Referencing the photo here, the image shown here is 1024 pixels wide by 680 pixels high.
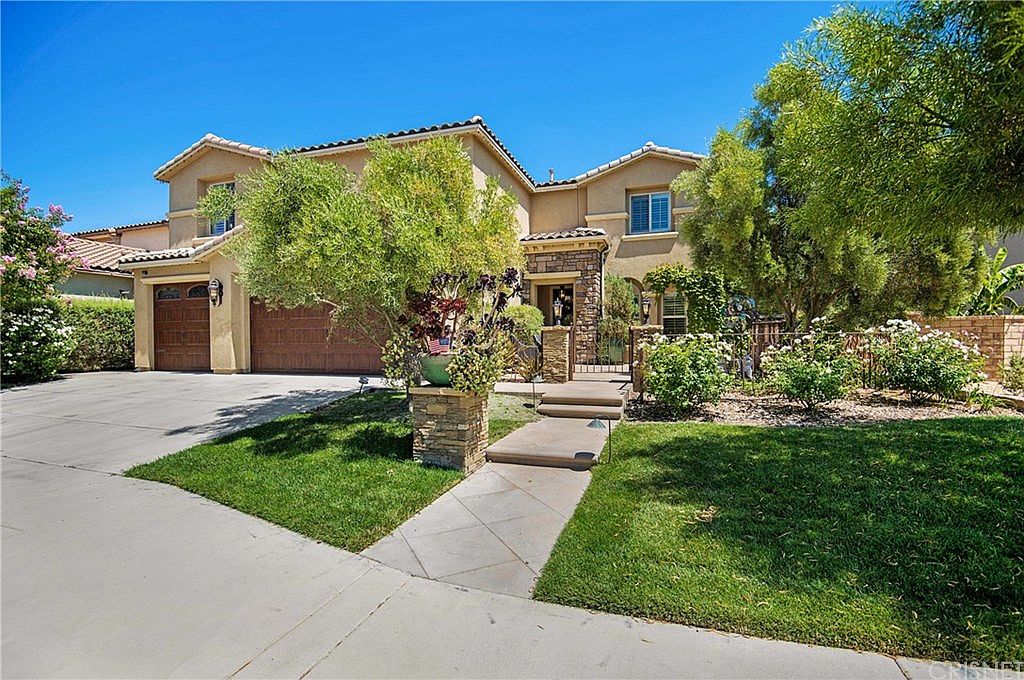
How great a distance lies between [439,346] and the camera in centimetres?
642

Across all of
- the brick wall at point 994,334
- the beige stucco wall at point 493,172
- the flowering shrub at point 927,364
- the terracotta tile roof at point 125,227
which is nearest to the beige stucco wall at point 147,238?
the terracotta tile roof at point 125,227

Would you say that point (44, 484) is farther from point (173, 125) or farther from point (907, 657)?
point (173, 125)

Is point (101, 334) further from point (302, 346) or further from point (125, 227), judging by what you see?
point (125, 227)

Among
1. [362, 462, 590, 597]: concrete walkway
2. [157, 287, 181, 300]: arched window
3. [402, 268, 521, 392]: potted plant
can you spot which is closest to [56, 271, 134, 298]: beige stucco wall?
[157, 287, 181, 300]: arched window

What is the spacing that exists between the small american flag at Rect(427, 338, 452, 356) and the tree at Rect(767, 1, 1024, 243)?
14.9ft

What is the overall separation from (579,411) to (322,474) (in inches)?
177

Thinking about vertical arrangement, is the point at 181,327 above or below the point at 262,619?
above

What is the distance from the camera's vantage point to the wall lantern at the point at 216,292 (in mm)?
15008

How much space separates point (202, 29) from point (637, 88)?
853cm

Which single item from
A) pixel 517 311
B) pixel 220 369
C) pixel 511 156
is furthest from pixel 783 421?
pixel 220 369

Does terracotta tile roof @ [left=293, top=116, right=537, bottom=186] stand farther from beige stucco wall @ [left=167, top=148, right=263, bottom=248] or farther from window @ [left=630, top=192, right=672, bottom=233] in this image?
window @ [left=630, top=192, right=672, bottom=233]

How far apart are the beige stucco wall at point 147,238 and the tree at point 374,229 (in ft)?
61.1

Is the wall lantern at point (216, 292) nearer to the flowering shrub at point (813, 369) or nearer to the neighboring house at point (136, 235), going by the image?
the neighboring house at point (136, 235)

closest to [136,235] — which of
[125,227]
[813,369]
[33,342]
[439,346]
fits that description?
[125,227]
